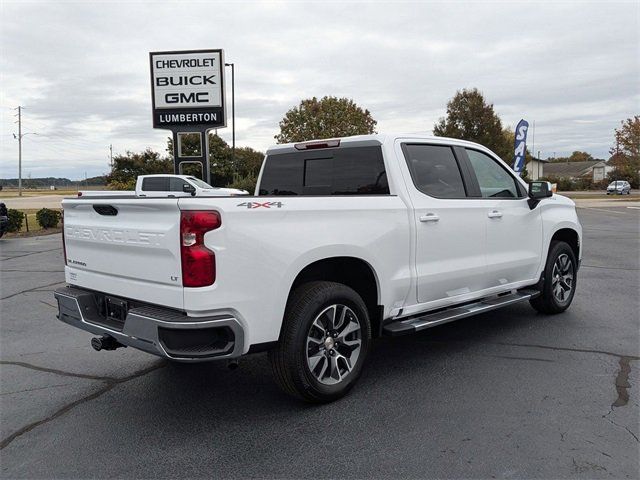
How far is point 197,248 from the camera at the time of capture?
3230 mm

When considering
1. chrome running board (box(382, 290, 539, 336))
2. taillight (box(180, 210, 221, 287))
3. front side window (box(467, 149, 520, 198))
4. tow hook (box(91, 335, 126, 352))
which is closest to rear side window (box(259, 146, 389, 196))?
chrome running board (box(382, 290, 539, 336))

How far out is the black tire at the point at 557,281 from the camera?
19.9ft

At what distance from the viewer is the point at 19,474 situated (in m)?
3.05

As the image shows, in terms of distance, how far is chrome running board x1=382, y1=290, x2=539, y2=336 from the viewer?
4.29 m

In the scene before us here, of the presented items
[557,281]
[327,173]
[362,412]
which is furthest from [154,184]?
[362,412]

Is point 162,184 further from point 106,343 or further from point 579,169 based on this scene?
point 579,169

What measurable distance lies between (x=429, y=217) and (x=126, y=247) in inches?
94.1

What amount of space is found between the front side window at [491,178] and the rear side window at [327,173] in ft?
4.01

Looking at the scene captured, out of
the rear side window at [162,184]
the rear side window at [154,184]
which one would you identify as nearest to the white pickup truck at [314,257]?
the rear side window at [162,184]

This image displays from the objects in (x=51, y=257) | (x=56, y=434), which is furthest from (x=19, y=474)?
(x=51, y=257)

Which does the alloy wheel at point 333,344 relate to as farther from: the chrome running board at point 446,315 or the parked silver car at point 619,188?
the parked silver car at point 619,188

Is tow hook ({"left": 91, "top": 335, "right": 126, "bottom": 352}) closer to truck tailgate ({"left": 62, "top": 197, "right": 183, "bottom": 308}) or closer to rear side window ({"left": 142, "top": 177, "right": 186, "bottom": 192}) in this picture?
truck tailgate ({"left": 62, "top": 197, "right": 183, "bottom": 308})

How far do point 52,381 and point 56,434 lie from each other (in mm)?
1080

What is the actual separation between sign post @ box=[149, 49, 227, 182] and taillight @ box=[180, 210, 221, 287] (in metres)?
13.8
